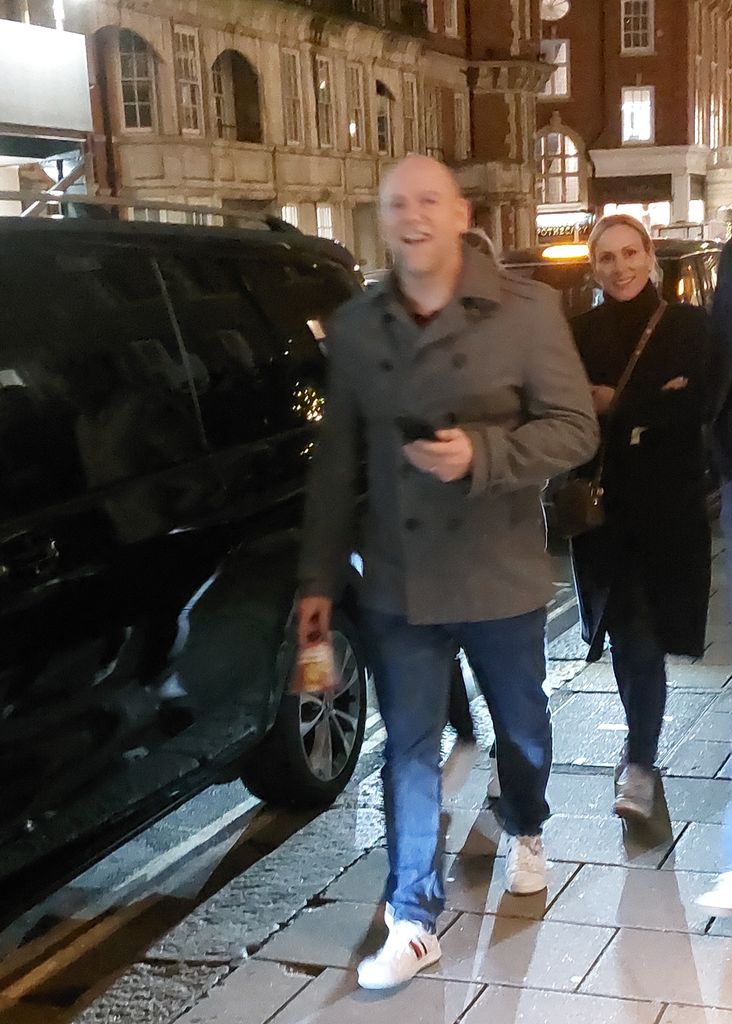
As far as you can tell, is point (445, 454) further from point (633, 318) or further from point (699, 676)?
point (699, 676)

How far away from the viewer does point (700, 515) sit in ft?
14.6

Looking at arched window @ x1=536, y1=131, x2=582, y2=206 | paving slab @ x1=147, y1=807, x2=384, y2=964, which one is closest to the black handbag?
paving slab @ x1=147, y1=807, x2=384, y2=964

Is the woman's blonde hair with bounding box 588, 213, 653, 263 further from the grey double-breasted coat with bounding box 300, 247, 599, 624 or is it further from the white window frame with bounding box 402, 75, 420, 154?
the white window frame with bounding box 402, 75, 420, 154

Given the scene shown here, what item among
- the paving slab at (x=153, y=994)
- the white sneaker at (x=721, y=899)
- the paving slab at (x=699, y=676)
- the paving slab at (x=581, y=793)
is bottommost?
the paving slab at (x=699, y=676)

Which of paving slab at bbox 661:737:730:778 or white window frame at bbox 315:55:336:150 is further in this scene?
white window frame at bbox 315:55:336:150

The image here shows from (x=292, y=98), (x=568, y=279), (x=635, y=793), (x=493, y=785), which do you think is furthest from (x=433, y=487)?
(x=292, y=98)

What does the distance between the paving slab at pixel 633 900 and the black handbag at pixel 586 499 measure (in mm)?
1059

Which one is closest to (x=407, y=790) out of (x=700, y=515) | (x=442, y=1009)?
(x=442, y=1009)

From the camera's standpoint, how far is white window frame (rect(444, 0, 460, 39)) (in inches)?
1416

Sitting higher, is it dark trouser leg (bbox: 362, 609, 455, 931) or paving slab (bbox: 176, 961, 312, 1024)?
dark trouser leg (bbox: 362, 609, 455, 931)

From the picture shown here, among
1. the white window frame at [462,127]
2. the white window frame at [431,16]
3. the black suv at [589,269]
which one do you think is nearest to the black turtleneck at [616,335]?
the black suv at [589,269]

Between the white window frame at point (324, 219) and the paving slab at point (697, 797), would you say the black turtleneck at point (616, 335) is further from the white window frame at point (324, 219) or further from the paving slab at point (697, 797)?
the white window frame at point (324, 219)

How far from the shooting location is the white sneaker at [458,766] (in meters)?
5.00

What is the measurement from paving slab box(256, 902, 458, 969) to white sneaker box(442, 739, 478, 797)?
0.96 meters
